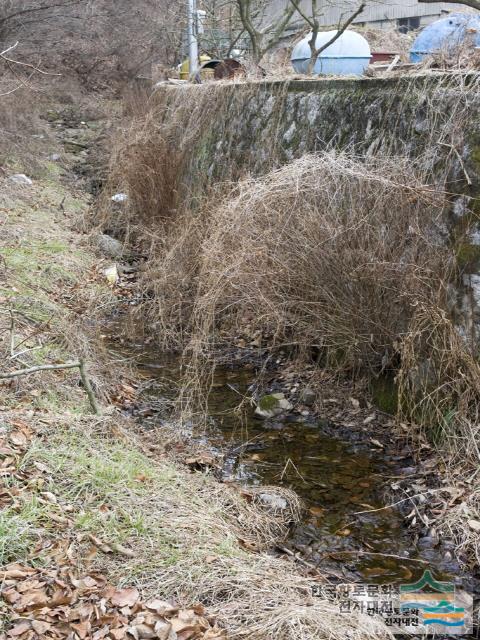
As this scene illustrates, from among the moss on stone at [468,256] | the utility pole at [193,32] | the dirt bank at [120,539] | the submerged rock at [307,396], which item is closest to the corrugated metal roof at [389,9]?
the utility pole at [193,32]

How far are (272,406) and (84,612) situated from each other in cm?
305

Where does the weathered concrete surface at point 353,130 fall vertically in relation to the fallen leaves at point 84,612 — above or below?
above

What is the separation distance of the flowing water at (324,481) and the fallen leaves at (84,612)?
1.10 m

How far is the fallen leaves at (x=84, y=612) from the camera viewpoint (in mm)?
2709

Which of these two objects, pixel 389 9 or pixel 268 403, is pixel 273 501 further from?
pixel 389 9

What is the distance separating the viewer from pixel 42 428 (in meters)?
4.13

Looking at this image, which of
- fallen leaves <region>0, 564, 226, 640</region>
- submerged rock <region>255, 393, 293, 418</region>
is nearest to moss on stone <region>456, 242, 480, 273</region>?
submerged rock <region>255, 393, 293, 418</region>

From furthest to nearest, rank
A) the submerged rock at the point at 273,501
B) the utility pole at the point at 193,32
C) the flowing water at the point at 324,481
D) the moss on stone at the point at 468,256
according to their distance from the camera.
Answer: the utility pole at the point at 193,32
the moss on stone at the point at 468,256
the submerged rock at the point at 273,501
the flowing water at the point at 324,481

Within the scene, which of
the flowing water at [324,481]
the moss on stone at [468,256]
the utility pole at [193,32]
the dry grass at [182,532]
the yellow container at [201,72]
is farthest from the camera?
the yellow container at [201,72]

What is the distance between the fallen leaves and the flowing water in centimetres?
110

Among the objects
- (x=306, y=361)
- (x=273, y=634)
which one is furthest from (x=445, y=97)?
(x=273, y=634)
